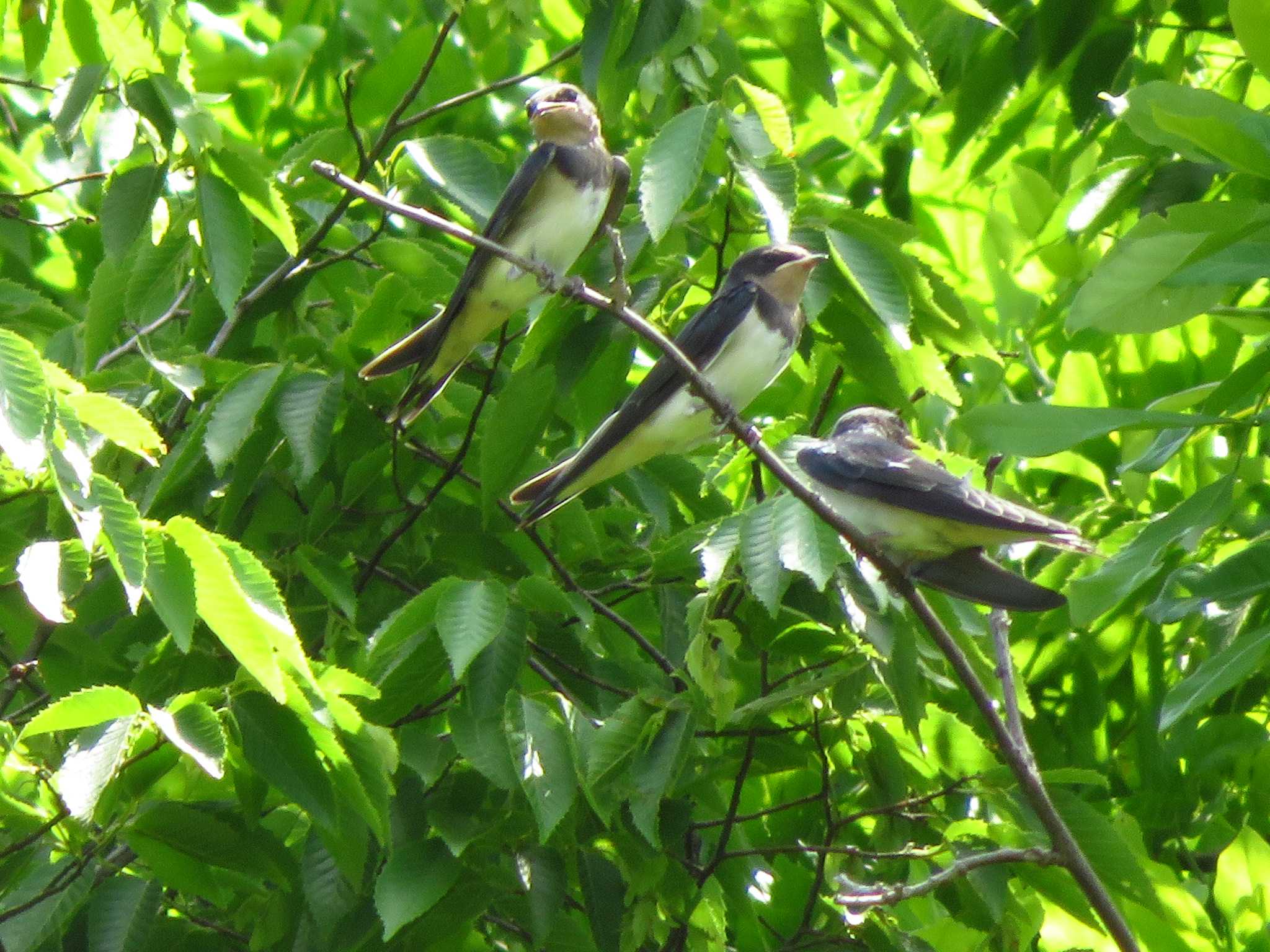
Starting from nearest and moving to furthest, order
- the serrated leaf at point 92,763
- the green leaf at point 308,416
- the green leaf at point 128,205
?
the serrated leaf at point 92,763, the green leaf at point 128,205, the green leaf at point 308,416

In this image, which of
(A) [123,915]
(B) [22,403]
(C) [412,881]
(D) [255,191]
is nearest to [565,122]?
(D) [255,191]

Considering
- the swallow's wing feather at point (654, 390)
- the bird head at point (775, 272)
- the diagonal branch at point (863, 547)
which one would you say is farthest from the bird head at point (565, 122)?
the diagonal branch at point (863, 547)

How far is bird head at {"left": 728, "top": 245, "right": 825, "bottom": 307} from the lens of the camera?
3.52m

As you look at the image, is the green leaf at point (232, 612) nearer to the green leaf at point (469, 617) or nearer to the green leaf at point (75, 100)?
the green leaf at point (469, 617)

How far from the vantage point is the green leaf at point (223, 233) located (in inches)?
120

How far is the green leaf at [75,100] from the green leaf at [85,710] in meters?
1.14

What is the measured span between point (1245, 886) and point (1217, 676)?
934mm

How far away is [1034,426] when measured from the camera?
2721 millimetres

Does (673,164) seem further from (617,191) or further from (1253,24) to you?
(617,191)

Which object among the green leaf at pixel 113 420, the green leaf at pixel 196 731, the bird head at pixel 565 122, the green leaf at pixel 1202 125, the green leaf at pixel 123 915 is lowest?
the green leaf at pixel 123 915

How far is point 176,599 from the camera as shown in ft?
7.61

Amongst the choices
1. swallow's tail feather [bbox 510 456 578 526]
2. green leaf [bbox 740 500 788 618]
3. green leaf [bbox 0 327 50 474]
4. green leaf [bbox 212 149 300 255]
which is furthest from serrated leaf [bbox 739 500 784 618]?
green leaf [bbox 0 327 50 474]

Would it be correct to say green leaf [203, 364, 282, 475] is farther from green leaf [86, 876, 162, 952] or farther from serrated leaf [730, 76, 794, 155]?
serrated leaf [730, 76, 794, 155]

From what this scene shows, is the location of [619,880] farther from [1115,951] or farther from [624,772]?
[1115,951]
